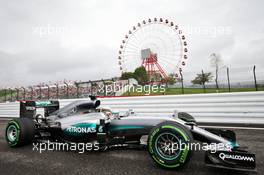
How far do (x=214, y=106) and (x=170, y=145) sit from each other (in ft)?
15.9

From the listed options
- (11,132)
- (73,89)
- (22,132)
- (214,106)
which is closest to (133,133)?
(22,132)

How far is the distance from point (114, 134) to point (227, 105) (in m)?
4.77

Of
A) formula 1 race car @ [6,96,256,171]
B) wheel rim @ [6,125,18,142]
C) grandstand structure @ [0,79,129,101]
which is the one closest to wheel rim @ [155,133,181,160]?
formula 1 race car @ [6,96,256,171]

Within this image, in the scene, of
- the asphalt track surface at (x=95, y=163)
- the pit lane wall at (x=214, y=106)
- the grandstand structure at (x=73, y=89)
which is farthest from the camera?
the grandstand structure at (x=73, y=89)

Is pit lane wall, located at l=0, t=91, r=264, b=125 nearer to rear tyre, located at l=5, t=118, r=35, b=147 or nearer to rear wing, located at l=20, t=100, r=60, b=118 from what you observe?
rear wing, located at l=20, t=100, r=60, b=118

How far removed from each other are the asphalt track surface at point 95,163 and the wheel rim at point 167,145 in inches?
8.0

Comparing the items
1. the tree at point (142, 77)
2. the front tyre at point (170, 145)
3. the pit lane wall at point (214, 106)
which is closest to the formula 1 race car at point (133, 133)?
the front tyre at point (170, 145)

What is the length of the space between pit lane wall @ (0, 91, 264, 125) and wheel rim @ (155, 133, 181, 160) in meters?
3.72

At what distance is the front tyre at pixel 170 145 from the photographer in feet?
7.66

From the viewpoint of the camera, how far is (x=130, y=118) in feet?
10.7

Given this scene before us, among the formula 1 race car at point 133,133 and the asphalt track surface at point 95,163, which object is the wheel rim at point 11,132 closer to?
the formula 1 race car at point 133,133

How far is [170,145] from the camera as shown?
2.51 m

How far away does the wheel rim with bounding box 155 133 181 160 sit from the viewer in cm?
247

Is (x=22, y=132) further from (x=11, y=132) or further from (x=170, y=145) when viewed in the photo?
(x=170, y=145)
